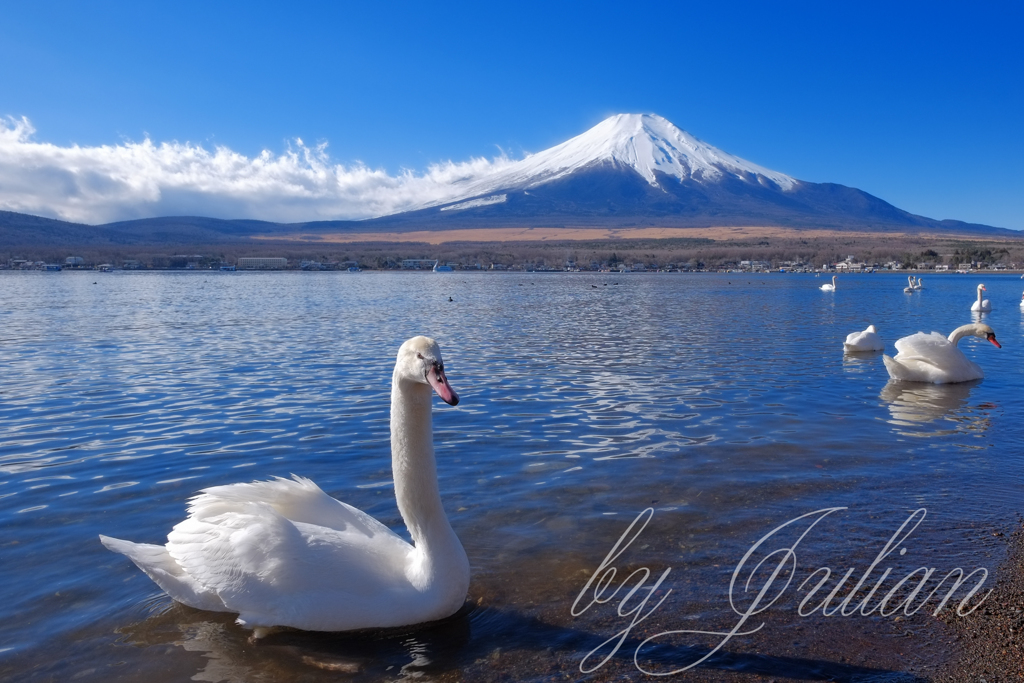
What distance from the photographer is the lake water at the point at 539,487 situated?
14.8 ft

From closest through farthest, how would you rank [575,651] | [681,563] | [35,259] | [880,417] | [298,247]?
[575,651], [681,563], [880,417], [35,259], [298,247]

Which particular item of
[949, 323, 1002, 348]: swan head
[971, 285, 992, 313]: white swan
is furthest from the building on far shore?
[949, 323, 1002, 348]: swan head

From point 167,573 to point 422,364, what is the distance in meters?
2.21

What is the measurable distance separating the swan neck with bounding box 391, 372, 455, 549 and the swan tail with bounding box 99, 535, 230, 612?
4.48 feet

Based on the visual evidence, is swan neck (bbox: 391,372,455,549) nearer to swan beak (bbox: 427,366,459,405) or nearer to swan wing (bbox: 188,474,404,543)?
swan beak (bbox: 427,366,459,405)

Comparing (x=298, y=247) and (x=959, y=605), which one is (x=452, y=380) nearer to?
(x=959, y=605)

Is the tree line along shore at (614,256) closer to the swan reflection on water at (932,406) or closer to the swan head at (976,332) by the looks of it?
the swan head at (976,332)

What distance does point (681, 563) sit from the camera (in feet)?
→ 18.5

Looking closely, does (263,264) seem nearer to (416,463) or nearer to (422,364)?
(416,463)

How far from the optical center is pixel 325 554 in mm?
4570

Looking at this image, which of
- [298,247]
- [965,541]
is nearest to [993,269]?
[965,541]

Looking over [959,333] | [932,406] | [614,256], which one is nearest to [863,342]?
[959,333]

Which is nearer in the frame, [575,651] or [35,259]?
[575,651]

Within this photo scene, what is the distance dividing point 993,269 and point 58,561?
10727 cm
